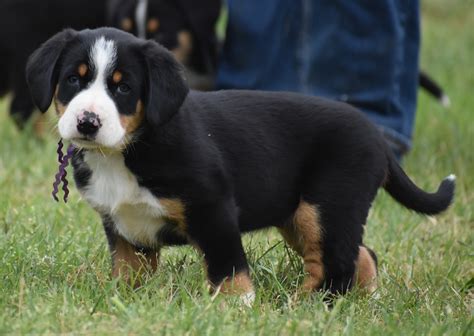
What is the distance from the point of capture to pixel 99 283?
361 cm

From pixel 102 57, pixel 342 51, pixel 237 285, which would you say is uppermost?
pixel 102 57

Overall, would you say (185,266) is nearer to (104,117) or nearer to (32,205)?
(104,117)

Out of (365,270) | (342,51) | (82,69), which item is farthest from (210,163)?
(342,51)

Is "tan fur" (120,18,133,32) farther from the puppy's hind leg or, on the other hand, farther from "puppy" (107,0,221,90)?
the puppy's hind leg

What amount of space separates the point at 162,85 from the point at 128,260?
2.55 ft

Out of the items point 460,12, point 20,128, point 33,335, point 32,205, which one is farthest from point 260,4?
point 460,12

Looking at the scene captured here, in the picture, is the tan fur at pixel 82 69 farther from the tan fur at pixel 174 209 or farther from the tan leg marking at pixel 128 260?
the tan leg marking at pixel 128 260

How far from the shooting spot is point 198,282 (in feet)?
12.0

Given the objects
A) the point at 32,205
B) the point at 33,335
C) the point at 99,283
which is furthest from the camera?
the point at 32,205

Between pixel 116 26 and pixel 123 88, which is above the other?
pixel 123 88

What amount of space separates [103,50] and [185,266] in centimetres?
90

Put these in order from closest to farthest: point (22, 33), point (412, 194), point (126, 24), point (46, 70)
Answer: point (46, 70), point (412, 194), point (22, 33), point (126, 24)

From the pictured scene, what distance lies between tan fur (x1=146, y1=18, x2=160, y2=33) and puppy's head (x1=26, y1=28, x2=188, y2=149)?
3944mm

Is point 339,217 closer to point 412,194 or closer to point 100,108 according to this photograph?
point 412,194
